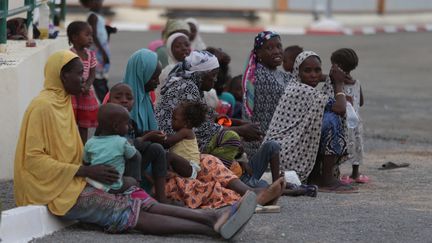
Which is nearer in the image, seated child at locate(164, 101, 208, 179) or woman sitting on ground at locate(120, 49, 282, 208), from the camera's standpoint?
woman sitting on ground at locate(120, 49, 282, 208)

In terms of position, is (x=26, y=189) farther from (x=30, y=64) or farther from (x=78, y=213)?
(x=30, y=64)

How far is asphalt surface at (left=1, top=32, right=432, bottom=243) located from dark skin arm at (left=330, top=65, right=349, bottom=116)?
0.70m

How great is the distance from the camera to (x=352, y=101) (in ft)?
34.6

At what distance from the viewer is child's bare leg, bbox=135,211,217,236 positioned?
25.4 feet

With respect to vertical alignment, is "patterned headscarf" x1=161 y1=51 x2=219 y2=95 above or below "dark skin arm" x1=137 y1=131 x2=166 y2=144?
above

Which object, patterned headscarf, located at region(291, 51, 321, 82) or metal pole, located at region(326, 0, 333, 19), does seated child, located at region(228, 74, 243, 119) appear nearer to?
patterned headscarf, located at region(291, 51, 321, 82)

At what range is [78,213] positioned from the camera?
306 inches

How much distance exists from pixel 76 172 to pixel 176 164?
112 centimetres

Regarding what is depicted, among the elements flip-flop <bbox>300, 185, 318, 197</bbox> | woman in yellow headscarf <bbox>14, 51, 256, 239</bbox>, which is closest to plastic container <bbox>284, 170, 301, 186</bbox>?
flip-flop <bbox>300, 185, 318, 197</bbox>

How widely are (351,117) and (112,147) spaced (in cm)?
288

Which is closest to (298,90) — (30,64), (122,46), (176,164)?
(176,164)

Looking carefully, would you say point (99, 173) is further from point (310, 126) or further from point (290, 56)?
point (290, 56)

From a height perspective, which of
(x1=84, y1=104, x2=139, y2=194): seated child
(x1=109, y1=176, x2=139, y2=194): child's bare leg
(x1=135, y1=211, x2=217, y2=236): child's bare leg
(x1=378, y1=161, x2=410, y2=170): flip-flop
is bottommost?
(x1=378, y1=161, x2=410, y2=170): flip-flop

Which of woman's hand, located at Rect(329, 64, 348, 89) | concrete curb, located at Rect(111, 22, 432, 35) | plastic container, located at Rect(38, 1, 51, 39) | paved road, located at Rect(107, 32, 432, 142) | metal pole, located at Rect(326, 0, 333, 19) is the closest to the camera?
woman's hand, located at Rect(329, 64, 348, 89)
